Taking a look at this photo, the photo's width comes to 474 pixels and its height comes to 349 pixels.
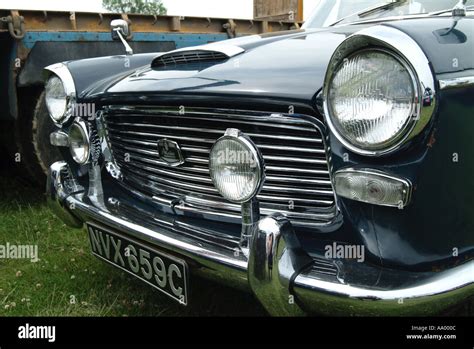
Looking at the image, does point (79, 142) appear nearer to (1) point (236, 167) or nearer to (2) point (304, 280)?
(1) point (236, 167)

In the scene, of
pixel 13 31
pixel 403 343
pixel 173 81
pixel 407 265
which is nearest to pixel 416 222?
pixel 407 265

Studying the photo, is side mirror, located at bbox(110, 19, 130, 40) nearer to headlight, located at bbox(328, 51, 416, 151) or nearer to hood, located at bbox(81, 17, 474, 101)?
hood, located at bbox(81, 17, 474, 101)

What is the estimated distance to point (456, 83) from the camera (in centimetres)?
132

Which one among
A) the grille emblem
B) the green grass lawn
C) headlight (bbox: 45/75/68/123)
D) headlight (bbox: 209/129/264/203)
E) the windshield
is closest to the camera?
headlight (bbox: 209/129/264/203)

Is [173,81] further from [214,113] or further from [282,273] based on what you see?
[282,273]

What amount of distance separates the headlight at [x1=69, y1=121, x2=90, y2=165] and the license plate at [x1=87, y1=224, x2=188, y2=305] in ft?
1.11

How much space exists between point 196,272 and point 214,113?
1.73 feet

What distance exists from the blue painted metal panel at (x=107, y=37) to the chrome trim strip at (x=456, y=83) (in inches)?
125

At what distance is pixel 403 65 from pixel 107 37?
11.1 feet

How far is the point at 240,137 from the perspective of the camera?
1571mm

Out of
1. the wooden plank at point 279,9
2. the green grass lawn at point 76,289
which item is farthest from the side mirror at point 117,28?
the wooden plank at point 279,9

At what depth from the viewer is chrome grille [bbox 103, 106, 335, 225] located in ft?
5.21

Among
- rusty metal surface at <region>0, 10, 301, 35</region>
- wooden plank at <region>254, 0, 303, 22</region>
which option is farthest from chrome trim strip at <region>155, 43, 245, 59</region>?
wooden plank at <region>254, 0, 303, 22</region>

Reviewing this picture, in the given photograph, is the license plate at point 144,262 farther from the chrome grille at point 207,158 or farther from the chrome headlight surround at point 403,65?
the chrome headlight surround at point 403,65
